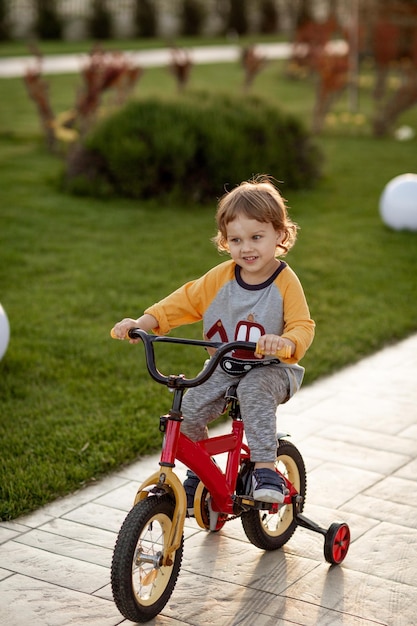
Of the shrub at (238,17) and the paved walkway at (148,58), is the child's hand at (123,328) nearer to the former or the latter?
the paved walkway at (148,58)

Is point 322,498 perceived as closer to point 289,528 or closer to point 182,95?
point 289,528

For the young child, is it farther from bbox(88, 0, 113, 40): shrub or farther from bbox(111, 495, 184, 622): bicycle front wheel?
bbox(88, 0, 113, 40): shrub

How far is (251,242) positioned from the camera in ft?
11.2

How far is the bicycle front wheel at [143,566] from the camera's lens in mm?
3111

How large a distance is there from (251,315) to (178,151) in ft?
23.3

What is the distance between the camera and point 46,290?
748 cm

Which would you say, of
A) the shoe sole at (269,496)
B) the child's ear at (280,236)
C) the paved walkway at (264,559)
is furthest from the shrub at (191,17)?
the shoe sole at (269,496)

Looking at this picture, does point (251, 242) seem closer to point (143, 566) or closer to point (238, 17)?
point (143, 566)

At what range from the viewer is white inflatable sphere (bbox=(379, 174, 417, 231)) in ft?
31.2

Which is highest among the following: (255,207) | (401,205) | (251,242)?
(255,207)

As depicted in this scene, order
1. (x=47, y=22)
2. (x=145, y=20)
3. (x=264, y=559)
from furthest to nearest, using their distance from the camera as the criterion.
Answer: (x=145, y=20), (x=47, y=22), (x=264, y=559)

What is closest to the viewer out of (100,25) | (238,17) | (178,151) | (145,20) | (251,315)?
(251,315)

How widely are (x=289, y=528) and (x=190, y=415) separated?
2.40 feet

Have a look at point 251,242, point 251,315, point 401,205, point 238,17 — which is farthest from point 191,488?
point 238,17
